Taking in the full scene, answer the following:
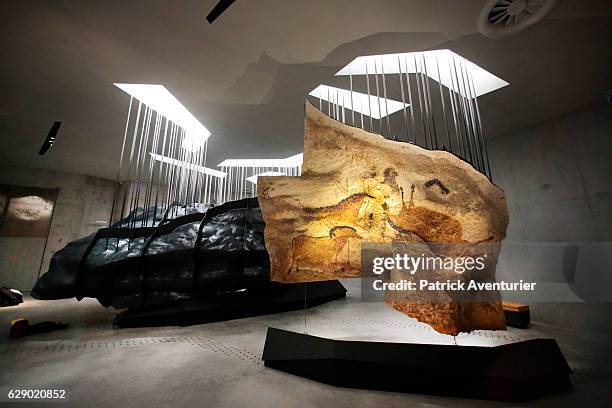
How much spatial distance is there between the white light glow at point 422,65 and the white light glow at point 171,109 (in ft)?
9.06

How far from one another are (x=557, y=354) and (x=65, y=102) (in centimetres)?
732

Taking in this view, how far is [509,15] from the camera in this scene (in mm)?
2754

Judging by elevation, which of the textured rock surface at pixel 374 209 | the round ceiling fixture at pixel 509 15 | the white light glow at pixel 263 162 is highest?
the round ceiling fixture at pixel 509 15

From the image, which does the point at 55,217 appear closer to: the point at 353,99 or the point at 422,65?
the point at 353,99

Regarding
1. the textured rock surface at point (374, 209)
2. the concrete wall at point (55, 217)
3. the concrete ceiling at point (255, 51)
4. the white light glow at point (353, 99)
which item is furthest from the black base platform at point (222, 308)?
the concrete wall at point (55, 217)

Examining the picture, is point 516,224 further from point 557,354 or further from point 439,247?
point 439,247

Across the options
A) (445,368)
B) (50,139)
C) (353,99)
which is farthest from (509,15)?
(50,139)

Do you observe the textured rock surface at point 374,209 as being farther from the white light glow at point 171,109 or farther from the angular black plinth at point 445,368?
the white light glow at point 171,109

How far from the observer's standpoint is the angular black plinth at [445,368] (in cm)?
205

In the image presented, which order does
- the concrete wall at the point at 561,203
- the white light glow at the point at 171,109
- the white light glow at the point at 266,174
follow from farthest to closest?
the white light glow at the point at 266,174 < the concrete wall at the point at 561,203 < the white light glow at the point at 171,109

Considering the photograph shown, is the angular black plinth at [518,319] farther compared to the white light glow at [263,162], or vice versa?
the white light glow at [263,162]

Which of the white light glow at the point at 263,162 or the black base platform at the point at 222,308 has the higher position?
the white light glow at the point at 263,162

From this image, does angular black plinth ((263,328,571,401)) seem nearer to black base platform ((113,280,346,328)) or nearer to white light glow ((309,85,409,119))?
black base platform ((113,280,346,328))

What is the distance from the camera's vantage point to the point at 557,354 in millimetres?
2254
